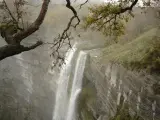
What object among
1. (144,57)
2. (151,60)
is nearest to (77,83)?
(144,57)

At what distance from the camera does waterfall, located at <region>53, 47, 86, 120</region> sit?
22688 millimetres

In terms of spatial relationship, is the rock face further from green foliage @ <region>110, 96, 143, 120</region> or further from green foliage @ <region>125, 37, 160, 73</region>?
green foliage @ <region>125, 37, 160, 73</region>

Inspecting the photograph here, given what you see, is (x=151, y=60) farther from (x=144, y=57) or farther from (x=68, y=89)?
(x=68, y=89)

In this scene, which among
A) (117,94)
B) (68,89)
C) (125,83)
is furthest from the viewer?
(68,89)

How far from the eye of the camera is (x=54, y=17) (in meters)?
33.1

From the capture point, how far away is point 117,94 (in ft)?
49.4

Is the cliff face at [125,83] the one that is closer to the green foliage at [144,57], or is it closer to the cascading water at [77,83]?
the green foliage at [144,57]

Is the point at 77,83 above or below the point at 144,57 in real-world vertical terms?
below

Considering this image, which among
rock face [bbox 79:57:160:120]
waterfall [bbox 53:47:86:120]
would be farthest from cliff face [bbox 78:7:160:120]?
waterfall [bbox 53:47:86:120]

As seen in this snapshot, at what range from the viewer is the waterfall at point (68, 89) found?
2269 cm

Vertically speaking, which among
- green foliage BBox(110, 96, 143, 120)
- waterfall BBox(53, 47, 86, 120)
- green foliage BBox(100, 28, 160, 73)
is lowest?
waterfall BBox(53, 47, 86, 120)

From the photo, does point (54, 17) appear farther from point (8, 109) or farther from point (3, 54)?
point (3, 54)

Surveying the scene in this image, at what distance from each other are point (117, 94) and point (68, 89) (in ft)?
32.2

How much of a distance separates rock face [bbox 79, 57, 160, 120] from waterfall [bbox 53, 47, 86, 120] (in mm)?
1176
